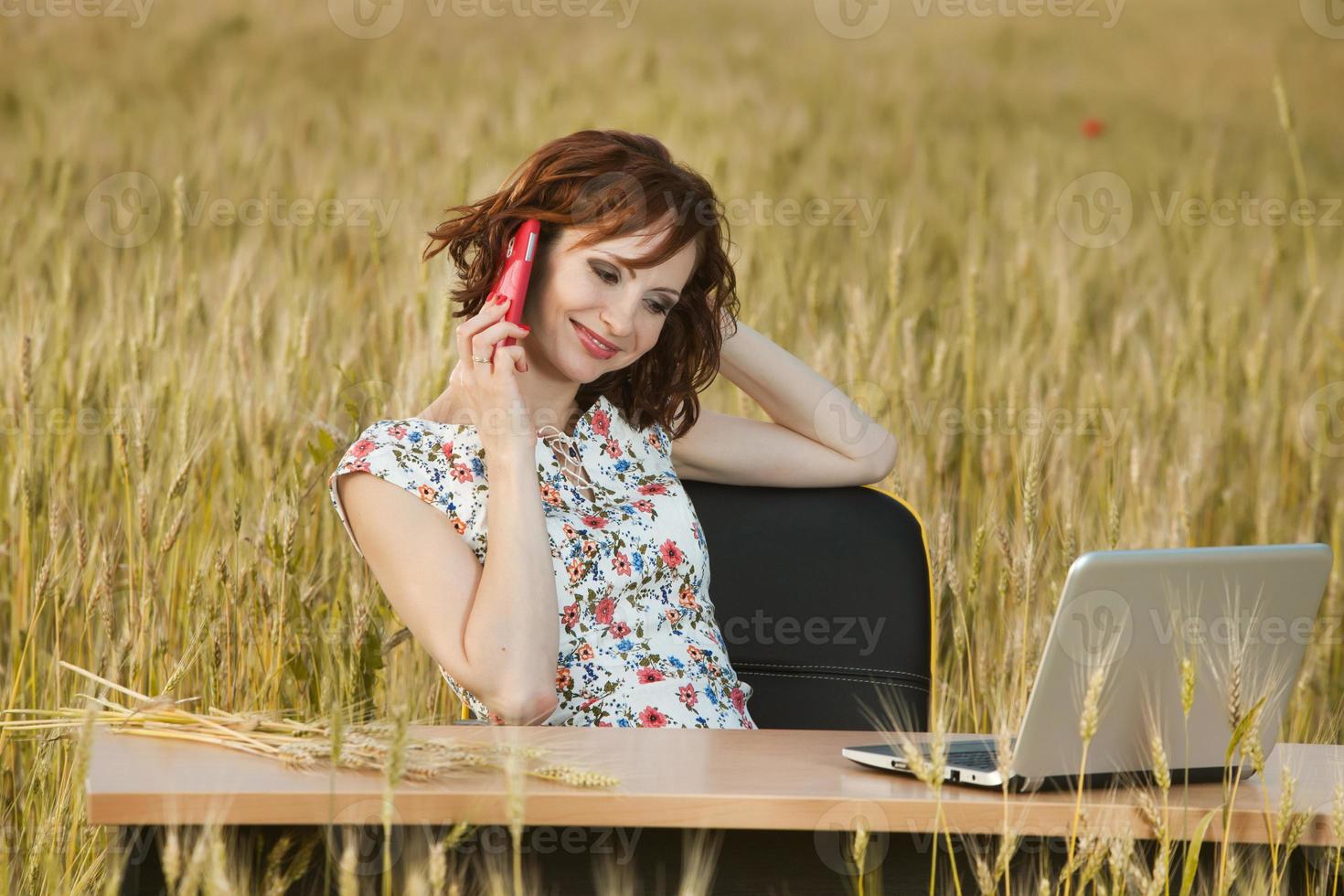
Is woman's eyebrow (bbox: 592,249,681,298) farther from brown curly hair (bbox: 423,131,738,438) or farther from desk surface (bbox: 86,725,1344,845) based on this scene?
desk surface (bbox: 86,725,1344,845)

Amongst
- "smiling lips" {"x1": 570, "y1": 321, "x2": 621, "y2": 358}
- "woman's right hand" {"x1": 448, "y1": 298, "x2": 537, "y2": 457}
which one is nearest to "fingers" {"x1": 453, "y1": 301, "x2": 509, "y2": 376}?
"woman's right hand" {"x1": 448, "y1": 298, "x2": 537, "y2": 457}

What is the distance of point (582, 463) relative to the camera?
78.4 inches

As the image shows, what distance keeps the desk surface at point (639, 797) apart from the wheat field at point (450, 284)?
5 cm

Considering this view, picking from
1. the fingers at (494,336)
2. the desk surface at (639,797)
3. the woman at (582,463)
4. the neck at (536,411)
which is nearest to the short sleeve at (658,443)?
the woman at (582,463)

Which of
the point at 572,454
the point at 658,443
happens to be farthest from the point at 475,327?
the point at 658,443

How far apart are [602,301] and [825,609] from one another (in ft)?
1.74

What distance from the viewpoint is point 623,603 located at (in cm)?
188

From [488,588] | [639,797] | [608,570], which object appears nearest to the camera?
[639,797]

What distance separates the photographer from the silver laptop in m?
1.08

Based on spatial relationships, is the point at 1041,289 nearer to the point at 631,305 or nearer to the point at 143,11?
the point at 631,305

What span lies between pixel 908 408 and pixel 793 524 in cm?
70

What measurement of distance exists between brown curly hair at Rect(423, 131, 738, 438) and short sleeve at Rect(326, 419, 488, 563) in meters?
0.23

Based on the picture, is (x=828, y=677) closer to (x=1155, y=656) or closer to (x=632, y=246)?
(x=632, y=246)

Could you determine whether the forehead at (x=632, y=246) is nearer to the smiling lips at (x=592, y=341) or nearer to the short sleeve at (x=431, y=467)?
the smiling lips at (x=592, y=341)
